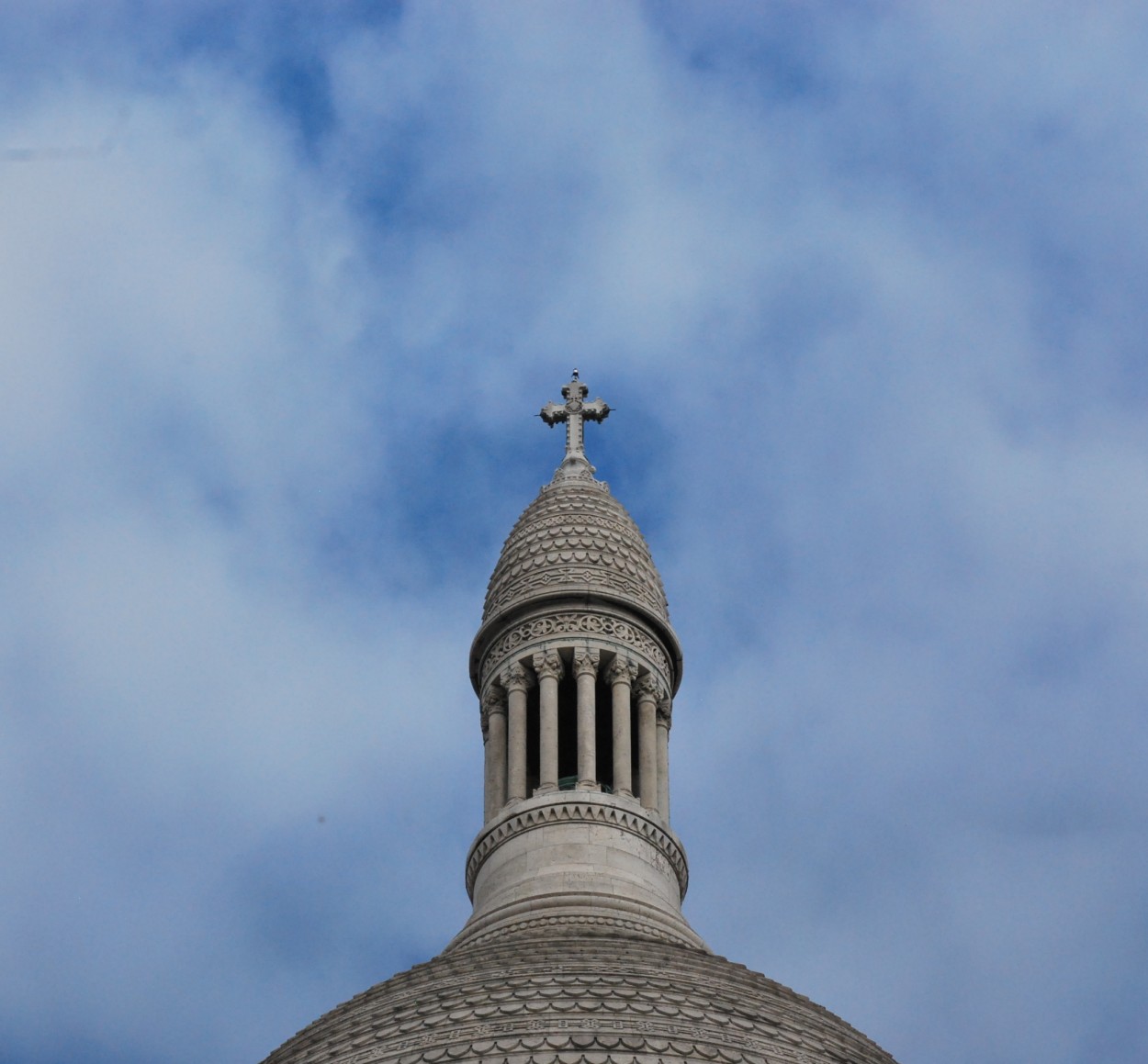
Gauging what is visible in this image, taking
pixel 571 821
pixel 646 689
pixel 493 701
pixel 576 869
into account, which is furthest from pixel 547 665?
pixel 576 869

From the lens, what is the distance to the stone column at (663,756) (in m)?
35.4

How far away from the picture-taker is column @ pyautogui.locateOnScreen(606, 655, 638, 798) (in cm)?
3459

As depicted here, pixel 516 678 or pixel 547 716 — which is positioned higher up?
pixel 516 678

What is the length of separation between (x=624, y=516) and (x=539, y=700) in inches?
147

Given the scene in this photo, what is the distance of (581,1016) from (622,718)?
8.18 m

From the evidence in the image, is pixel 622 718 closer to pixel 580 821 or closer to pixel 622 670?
pixel 622 670

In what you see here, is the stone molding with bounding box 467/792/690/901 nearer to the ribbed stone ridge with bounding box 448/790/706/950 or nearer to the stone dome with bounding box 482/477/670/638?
the ribbed stone ridge with bounding box 448/790/706/950

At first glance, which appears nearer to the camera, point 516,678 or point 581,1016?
point 581,1016

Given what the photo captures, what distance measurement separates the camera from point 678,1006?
2805 cm

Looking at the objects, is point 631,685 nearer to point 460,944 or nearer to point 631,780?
point 631,780

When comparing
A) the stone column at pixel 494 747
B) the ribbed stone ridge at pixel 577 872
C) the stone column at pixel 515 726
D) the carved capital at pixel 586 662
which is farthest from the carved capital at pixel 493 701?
the ribbed stone ridge at pixel 577 872

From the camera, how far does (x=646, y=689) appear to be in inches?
1420

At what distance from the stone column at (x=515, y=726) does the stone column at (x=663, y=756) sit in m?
1.81

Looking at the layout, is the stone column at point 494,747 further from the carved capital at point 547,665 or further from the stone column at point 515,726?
the carved capital at point 547,665
